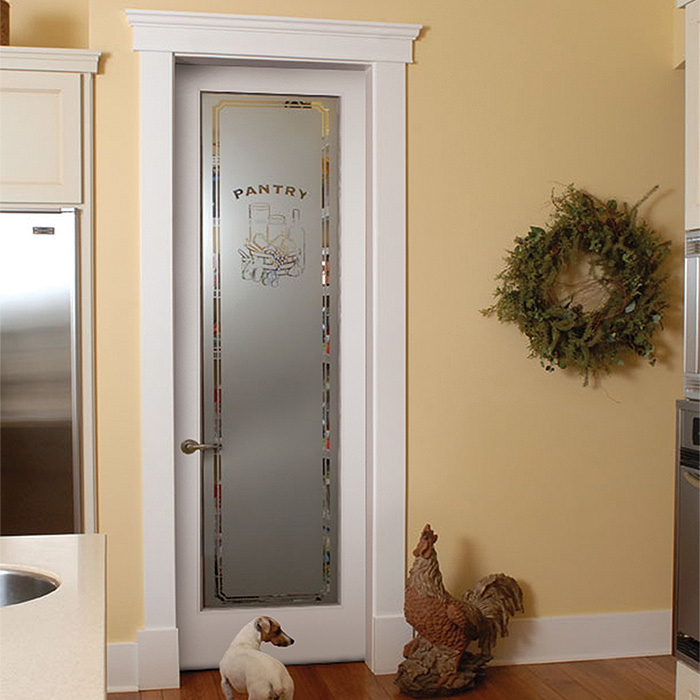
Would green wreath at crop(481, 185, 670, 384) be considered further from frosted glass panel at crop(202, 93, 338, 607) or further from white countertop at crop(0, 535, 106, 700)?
white countertop at crop(0, 535, 106, 700)

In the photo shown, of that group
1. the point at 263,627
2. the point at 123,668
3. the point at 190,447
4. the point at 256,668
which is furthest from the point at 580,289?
the point at 123,668

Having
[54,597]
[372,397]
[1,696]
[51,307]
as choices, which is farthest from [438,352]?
[1,696]

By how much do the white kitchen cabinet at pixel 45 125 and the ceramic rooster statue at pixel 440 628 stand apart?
1876 millimetres

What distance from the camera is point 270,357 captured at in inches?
146

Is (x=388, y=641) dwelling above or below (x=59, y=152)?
below

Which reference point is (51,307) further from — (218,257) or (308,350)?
(308,350)

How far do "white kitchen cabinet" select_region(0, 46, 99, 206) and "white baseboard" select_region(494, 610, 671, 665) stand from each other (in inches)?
95.4

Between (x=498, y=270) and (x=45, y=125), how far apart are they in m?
1.81

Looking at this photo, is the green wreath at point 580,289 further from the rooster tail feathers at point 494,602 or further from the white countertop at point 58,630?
the white countertop at point 58,630

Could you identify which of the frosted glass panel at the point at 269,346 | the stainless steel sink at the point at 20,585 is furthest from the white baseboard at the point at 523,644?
the stainless steel sink at the point at 20,585

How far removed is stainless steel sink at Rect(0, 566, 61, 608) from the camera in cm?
170

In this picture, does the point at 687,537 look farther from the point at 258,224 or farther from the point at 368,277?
the point at 258,224

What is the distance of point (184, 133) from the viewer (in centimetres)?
364

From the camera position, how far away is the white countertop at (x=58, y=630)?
1134 mm
